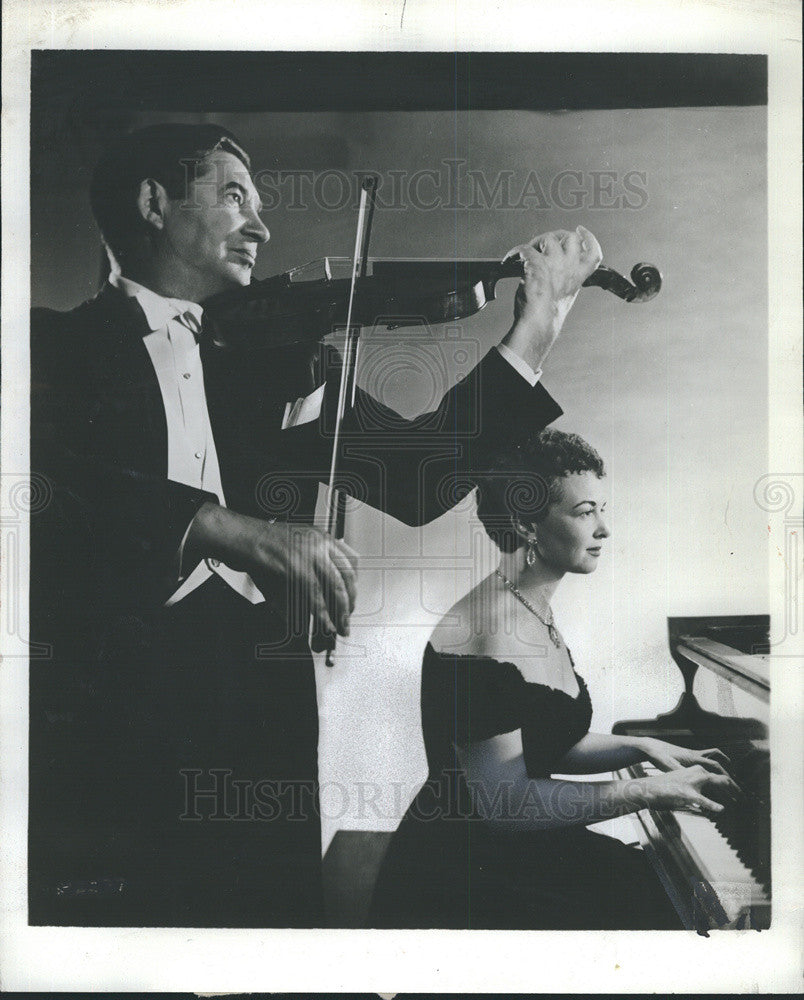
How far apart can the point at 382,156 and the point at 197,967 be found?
2.23 metres

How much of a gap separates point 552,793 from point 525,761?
11 cm

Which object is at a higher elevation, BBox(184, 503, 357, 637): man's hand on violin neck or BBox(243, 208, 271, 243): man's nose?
BBox(243, 208, 271, 243): man's nose

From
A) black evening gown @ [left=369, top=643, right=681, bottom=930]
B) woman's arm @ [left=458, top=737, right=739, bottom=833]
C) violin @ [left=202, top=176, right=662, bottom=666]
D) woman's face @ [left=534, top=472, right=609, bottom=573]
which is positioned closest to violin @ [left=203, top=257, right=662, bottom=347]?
violin @ [left=202, top=176, right=662, bottom=666]

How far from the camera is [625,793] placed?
2.49 meters

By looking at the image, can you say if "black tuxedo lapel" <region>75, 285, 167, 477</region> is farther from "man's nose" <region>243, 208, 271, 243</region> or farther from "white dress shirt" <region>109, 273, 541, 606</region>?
"man's nose" <region>243, 208, 271, 243</region>

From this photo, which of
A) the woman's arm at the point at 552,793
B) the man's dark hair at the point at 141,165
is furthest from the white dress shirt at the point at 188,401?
the woman's arm at the point at 552,793

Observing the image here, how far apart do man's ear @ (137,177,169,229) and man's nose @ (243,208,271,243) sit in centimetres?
22

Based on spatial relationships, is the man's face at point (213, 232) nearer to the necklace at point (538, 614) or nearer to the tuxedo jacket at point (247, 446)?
the tuxedo jacket at point (247, 446)

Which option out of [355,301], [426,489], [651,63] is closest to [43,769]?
[426,489]

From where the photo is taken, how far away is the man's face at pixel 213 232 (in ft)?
8.20

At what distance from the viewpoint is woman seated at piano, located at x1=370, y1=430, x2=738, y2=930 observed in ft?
8.17

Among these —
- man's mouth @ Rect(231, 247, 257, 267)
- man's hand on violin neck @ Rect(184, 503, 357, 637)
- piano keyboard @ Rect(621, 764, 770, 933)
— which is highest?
man's mouth @ Rect(231, 247, 257, 267)

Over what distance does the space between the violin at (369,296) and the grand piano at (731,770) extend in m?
0.95

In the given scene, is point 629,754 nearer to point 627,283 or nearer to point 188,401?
point 627,283
